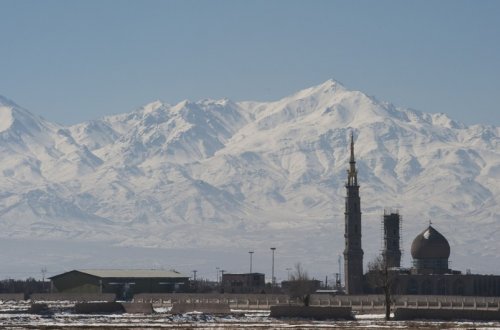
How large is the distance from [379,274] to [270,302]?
15.1 m

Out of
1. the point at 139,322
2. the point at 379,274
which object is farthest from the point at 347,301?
the point at 139,322

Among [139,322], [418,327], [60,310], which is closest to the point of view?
[418,327]

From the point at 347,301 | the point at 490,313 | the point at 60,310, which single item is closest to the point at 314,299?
the point at 347,301

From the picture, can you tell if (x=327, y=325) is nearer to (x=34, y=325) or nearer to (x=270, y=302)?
(x=34, y=325)

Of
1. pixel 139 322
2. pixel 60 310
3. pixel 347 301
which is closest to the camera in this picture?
pixel 139 322

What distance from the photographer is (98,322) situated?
436ft

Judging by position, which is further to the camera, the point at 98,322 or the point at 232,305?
the point at 232,305

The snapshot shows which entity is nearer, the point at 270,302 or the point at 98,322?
the point at 98,322

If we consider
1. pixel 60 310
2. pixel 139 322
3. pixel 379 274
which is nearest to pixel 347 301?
pixel 379 274

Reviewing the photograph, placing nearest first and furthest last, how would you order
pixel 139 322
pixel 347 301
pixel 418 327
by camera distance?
pixel 418 327 < pixel 139 322 < pixel 347 301

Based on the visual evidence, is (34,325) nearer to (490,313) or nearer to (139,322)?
(139,322)

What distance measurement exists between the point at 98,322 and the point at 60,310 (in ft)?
103

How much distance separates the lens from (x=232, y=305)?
618 ft

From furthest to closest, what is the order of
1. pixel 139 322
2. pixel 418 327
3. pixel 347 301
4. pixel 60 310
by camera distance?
pixel 347 301
pixel 60 310
pixel 139 322
pixel 418 327
